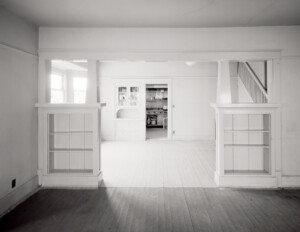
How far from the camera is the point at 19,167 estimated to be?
3889 mm

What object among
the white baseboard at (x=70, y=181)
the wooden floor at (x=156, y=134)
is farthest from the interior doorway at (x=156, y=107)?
the white baseboard at (x=70, y=181)

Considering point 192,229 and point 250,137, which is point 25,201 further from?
point 250,137

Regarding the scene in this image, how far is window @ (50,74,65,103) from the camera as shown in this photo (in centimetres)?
864

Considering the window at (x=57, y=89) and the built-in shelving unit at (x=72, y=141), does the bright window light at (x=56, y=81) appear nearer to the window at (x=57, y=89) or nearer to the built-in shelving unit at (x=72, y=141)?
the window at (x=57, y=89)

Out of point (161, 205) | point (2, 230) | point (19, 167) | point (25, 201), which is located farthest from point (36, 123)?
point (161, 205)

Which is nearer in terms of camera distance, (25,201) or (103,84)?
(25,201)

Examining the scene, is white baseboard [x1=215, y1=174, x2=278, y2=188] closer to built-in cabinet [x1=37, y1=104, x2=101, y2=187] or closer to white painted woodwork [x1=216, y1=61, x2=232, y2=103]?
white painted woodwork [x1=216, y1=61, x2=232, y2=103]

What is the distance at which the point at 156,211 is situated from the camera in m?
3.43

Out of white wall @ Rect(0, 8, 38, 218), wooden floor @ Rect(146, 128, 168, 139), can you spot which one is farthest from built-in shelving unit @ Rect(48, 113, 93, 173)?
wooden floor @ Rect(146, 128, 168, 139)

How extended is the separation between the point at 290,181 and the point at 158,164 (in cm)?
272

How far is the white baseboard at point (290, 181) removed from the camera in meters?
4.40

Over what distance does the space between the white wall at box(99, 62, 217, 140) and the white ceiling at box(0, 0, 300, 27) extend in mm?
5162

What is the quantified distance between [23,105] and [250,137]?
3899 mm

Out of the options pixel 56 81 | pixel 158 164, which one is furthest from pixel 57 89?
pixel 158 164
